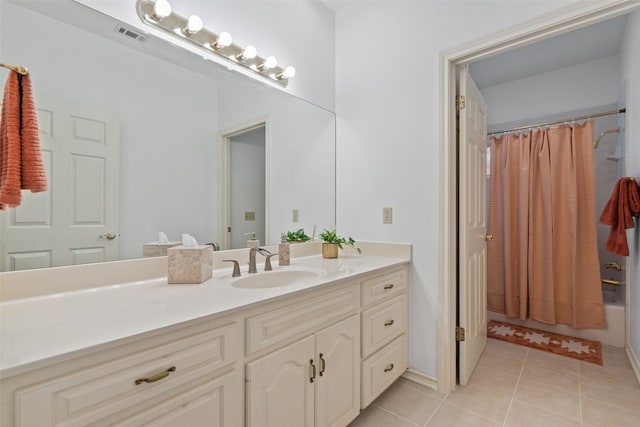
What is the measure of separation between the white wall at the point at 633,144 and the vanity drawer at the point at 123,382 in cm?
257

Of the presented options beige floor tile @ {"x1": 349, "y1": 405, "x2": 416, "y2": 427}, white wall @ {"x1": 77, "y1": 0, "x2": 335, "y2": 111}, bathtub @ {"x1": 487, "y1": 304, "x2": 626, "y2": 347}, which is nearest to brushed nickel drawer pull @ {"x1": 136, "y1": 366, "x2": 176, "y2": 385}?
beige floor tile @ {"x1": 349, "y1": 405, "x2": 416, "y2": 427}

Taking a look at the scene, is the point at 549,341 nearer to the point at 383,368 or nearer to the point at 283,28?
the point at 383,368

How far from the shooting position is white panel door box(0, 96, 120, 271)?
1.04 meters

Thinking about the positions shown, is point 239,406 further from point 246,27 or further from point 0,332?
point 246,27

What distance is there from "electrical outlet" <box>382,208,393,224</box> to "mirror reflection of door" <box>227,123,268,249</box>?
79 centimetres

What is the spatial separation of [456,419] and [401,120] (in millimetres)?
1712

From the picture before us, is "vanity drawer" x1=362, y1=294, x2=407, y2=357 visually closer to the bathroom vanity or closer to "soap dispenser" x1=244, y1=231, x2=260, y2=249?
the bathroom vanity

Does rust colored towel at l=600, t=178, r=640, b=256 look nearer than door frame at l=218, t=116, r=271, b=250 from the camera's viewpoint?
No

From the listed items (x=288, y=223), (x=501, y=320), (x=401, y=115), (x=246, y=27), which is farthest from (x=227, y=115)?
(x=501, y=320)

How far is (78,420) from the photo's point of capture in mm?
656

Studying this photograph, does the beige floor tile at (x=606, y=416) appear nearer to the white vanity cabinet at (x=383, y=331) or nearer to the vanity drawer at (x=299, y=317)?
the white vanity cabinet at (x=383, y=331)

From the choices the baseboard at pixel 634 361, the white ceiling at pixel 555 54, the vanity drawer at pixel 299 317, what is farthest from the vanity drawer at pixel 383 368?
the white ceiling at pixel 555 54

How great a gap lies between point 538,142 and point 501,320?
1726mm

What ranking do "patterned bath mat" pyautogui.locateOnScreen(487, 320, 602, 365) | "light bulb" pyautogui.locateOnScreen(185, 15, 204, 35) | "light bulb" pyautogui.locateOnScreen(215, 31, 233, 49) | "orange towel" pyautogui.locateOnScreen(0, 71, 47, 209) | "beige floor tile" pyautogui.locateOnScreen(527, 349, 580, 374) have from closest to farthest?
"orange towel" pyautogui.locateOnScreen(0, 71, 47, 209), "light bulb" pyautogui.locateOnScreen(185, 15, 204, 35), "light bulb" pyautogui.locateOnScreen(215, 31, 233, 49), "beige floor tile" pyautogui.locateOnScreen(527, 349, 580, 374), "patterned bath mat" pyautogui.locateOnScreen(487, 320, 602, 365)
